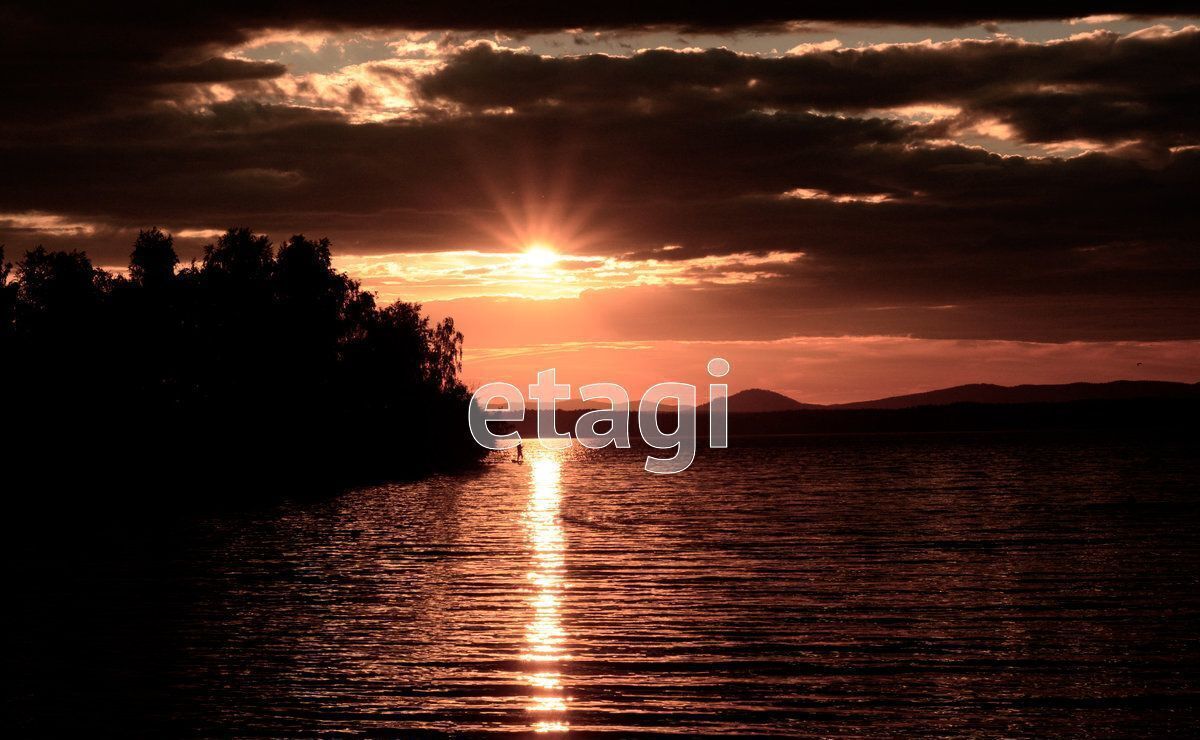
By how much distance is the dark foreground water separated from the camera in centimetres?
2377

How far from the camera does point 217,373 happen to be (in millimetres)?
125312

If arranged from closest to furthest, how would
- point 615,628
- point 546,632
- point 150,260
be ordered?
point 546,632
point 615,628
point 150,260

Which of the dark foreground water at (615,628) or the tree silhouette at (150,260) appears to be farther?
the tree silhouette at (150,260)

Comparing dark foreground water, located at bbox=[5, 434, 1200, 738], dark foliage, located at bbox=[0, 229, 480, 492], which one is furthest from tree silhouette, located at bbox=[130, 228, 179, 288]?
dark foreground water, located at bbox=[5, 434, 1200, 738]

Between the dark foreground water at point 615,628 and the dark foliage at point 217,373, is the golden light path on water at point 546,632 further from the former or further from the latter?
the dark foliage at point 217,373

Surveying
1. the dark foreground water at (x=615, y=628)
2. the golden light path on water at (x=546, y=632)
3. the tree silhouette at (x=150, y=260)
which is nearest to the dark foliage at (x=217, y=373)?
the tree silhouette at (x=150, y=260)

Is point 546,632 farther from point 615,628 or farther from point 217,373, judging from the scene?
point 217,373

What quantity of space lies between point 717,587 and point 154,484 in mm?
84720

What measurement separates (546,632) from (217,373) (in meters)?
102

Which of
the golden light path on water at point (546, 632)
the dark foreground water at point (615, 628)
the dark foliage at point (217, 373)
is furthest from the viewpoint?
the dark foliage at point (217, 373)

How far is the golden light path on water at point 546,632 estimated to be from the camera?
23984 millimetres

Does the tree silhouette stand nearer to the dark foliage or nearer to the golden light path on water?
the dark foliage

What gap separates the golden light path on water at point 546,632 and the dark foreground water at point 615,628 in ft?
0.38

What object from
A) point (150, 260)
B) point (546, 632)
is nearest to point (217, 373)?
point (150, 260)
